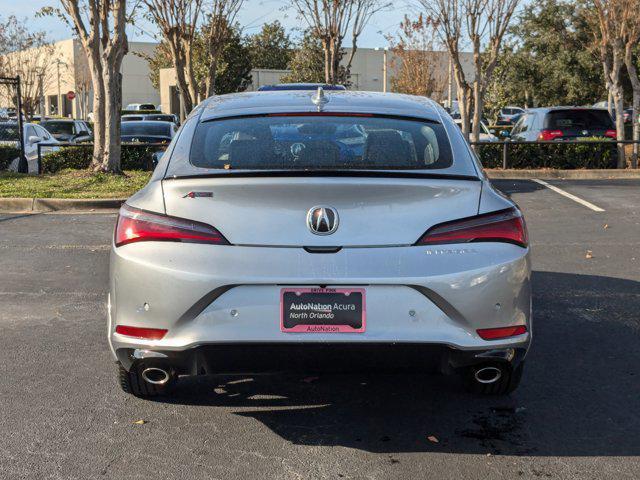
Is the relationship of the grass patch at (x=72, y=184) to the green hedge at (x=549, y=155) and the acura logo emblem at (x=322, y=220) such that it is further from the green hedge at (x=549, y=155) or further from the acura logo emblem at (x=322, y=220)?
the acura logo emblem at (x=322, y=220)

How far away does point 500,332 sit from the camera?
161 inches

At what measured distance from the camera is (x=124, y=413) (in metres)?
4.64

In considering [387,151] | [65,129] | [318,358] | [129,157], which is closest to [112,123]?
[129,157]

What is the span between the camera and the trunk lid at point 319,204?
3.89 metres

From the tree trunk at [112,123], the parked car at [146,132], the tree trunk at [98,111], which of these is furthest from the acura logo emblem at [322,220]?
the parked car at [146,132]

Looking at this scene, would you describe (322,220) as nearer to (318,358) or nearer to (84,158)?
(318,358)

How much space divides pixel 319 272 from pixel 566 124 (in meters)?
17.5

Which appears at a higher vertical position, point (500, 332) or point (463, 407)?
point (500, 332)

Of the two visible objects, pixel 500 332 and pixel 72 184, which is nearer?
pixel 500 332

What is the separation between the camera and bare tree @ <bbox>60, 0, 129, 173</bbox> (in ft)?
55.8

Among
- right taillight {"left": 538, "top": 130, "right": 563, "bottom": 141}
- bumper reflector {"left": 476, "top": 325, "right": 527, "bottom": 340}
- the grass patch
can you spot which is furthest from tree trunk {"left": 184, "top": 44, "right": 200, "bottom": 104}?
bumper reflector {"left": 476, "top": 325, "right": 527, "bottom": 340}

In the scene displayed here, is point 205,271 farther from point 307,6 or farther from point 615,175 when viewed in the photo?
point 307,6

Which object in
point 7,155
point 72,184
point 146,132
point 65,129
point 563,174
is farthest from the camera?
point 65,129

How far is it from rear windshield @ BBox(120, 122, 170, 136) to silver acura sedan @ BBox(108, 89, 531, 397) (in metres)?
19.1
